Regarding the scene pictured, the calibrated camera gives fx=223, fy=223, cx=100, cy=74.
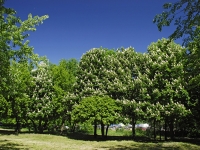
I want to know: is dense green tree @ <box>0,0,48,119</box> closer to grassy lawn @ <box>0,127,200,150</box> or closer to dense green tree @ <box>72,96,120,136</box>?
grassy lawn @ <box>0,127,200,150</box>

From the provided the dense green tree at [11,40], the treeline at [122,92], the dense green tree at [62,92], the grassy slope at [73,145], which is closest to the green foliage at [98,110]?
the treeline at [122,92]

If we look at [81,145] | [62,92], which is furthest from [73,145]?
[62,92]

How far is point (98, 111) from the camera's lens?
33.0 m

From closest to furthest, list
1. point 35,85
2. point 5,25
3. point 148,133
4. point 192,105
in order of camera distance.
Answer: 1. point 5,25
2. point 192,105
3. point 35,85
4. point 148,133

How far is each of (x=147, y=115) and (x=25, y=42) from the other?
21.9m

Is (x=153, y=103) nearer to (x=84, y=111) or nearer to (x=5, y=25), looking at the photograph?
(x=84, y=111)

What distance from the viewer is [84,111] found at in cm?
3347

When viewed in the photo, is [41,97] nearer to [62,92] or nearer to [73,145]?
[62,92]

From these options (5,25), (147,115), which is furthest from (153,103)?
(5,25)

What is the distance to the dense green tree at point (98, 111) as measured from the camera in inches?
1282

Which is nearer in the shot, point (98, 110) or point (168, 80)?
point (98, 110)

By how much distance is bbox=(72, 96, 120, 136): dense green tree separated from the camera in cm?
3256

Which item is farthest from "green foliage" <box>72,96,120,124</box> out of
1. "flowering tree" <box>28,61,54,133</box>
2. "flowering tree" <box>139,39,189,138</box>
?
"flowering tree" <box>28,61,54,133</box>

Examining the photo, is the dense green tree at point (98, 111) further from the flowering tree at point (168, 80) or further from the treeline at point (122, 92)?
the flowering tree at point (168, 80)
